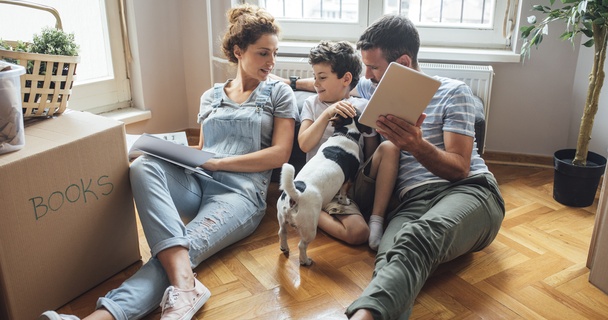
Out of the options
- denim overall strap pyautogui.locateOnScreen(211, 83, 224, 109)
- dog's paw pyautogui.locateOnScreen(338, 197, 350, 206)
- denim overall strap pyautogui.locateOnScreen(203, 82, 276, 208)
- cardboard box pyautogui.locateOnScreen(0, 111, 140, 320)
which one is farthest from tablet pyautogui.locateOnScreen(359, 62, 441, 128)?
cardboard box pyautogui.locateOnScreen(0, 111, 140, 320)

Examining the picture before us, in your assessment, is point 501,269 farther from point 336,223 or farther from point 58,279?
point 58,279

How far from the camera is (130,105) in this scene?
289 cm

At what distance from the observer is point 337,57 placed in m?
2.00

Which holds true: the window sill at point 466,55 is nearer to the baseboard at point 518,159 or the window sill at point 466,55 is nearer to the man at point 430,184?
the baseboard at point 518,159

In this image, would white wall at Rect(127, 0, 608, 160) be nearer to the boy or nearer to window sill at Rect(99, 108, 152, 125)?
window sill at Rect(99, 108, 152, 125)

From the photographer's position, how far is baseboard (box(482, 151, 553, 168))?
269 centimetres

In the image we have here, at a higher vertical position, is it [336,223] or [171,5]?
[171,5]

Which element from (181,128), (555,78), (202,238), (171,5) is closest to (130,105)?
(181,128)

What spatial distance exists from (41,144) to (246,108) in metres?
0.74

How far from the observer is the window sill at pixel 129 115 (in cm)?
276

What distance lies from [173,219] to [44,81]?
1.75 feet

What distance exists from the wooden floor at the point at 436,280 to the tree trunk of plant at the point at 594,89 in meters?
0.30

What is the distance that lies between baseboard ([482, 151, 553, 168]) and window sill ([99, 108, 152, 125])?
1.71m

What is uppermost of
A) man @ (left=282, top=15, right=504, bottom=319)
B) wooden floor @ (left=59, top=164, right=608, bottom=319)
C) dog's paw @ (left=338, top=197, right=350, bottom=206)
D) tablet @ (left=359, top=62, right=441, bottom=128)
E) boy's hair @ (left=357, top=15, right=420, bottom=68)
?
boy's hair @ (left=357, top=15, right=420, bottom=68)
